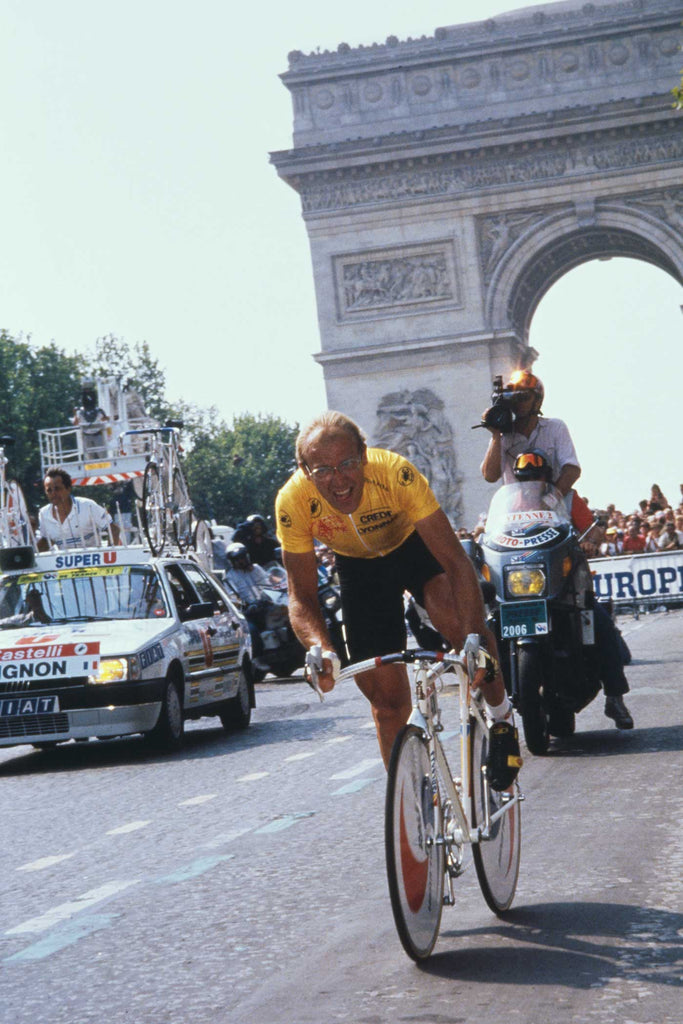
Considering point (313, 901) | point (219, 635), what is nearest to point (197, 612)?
point (219, 635)

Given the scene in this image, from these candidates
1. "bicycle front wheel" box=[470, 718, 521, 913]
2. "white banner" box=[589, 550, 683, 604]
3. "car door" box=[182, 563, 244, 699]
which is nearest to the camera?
"bicycle front wheel" box=[470, 718, 521, 913]

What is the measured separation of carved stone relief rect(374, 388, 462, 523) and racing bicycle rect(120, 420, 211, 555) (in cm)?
2071

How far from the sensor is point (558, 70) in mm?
43156

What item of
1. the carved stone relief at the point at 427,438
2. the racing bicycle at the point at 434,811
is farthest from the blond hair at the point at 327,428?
the carved stone relief at the point at 427,438

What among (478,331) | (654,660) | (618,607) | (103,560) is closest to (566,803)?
(103,560)

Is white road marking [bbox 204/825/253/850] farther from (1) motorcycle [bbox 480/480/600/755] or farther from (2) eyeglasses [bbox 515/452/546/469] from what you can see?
(2) eyeglasses [bbox 515/452/546/469]

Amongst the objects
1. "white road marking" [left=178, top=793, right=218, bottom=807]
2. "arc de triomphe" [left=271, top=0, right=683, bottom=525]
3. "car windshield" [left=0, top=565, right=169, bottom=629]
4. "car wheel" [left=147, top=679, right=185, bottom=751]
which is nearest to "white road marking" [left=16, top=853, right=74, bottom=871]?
"white road marking" [left=178, top=793, right=218, bottom=807]

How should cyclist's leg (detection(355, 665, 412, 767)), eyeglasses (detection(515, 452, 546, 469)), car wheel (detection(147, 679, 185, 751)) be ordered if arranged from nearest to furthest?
1. cyclist's leg (detection(355, 665, 412, 767))
2. eyeglasses (detection(515, 452, 546, 469))
3. car wheel (detection(147, 679, 185, 751))

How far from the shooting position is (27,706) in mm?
11562

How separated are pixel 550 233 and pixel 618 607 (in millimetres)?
20223

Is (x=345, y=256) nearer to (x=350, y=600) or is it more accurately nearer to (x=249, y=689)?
(x=249, y=689)

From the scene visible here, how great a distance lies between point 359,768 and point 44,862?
2751mm

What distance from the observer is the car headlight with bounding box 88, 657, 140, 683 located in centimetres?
1152

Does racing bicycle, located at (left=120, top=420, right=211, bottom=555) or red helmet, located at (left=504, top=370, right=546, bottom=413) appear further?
racing bicycle, located at (left=120, top=420, right=211, bottom=555)
